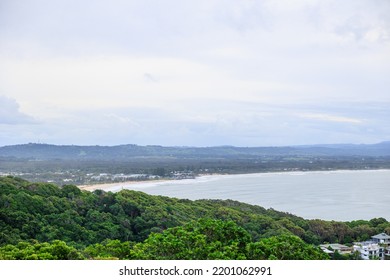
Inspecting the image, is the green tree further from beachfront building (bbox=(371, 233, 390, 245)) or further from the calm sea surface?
the calm sea surface

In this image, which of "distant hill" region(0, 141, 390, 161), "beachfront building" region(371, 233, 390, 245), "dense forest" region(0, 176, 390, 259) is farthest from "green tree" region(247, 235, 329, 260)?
"distant hill" region(0, 141, 390, 161)

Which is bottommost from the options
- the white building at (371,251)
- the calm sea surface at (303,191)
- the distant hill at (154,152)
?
the white building at (371,251)

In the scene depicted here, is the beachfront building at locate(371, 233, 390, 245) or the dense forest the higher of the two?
the dense forest

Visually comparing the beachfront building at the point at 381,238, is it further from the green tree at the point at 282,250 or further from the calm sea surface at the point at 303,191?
the green tree at the point at 282,250

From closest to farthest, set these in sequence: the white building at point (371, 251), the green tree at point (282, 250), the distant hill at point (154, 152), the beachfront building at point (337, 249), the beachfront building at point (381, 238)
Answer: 1. the green tree at point (282, 250)
2. the white building at point (371, 251)
3. the beachfront building at point (337, 249)
4. the beachfront building at point (381, 238)
5. the distant hill at point (154, 152)

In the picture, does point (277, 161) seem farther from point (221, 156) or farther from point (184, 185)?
point (184, 185)

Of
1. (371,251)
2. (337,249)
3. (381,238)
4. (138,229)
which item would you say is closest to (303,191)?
(381,238)

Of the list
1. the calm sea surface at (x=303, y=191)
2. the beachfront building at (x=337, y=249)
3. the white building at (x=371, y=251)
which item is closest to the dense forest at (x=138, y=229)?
the beachfront building at (x=337, y=249)
